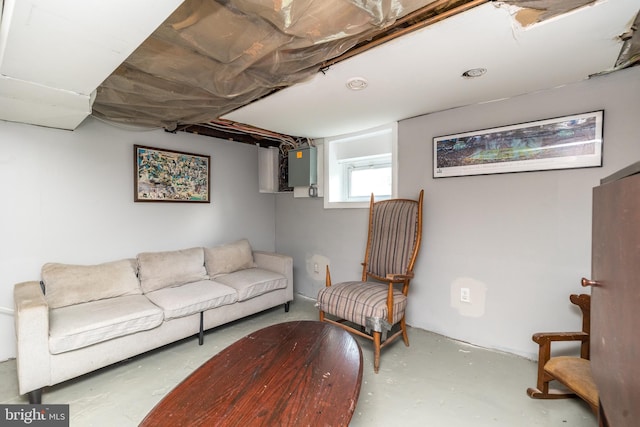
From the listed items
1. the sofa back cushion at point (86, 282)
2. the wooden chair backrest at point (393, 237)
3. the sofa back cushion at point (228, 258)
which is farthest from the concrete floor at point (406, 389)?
the sofa back cushion at point (228, 258)

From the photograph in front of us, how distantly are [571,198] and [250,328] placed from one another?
2851 millimetres

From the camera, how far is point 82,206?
8.32 ft

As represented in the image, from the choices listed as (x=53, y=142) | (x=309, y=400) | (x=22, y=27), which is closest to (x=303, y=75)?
(x=22, y=27)

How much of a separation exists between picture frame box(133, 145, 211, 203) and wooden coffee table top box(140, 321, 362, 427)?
201cm

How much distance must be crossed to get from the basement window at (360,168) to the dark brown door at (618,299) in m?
2.01

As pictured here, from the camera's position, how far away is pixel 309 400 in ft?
3.85

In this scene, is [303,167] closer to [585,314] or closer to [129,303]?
[129,303]

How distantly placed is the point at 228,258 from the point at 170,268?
62cm

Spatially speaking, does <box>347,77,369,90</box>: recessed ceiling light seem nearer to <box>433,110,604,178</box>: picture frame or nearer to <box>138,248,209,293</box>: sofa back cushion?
<box>433,110,604,178</box>: picture frame

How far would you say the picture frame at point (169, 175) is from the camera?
2.86m

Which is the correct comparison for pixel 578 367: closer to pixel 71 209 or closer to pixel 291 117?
pixel 291 117

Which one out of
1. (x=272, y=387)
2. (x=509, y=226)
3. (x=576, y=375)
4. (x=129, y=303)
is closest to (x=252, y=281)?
(x=129, y=303)

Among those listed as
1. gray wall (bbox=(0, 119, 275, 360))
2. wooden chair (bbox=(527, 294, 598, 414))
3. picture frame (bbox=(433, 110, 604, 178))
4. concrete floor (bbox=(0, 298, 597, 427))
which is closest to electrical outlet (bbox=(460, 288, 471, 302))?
concrete floor (bbox=(0, 298, 597, 427))

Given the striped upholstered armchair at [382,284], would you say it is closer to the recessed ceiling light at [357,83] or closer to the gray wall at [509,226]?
the gray wall at [509,226]
